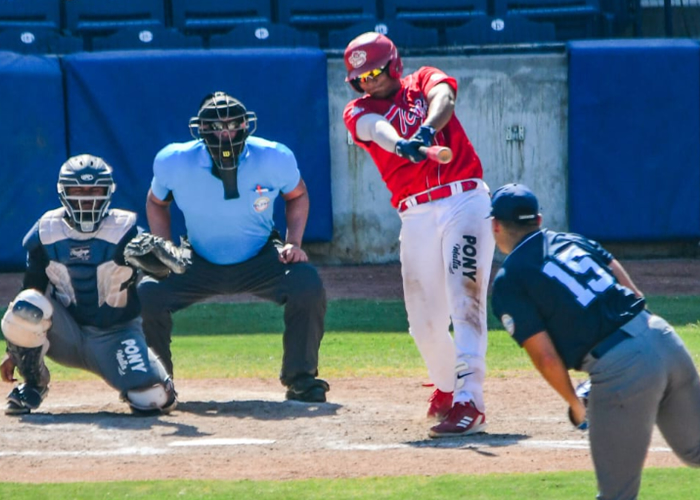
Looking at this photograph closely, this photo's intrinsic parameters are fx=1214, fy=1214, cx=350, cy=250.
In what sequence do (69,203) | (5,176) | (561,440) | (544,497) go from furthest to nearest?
(5,176)
(69,203)
(561,440)
(544,497)

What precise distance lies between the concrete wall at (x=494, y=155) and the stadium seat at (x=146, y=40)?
Result: 1918mm

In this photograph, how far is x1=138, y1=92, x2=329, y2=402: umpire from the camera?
655cm

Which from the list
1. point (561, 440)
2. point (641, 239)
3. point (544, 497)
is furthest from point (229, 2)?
point (544, 497)

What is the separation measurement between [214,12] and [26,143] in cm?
267

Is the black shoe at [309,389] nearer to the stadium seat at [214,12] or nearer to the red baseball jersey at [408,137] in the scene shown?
the red baseball jersey at [408,137]

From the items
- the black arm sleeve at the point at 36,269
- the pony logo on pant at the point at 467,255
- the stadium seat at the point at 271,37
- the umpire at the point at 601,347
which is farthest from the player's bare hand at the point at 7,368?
the stadium seat at the point at 271,37

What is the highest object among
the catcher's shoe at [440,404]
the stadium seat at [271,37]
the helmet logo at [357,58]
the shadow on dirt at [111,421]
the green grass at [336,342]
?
the stadium seat at [271,37]

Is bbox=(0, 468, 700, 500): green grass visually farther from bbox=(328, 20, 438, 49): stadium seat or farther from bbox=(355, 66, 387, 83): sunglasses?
bbox=(328, 20, 438, 49): stadium seat

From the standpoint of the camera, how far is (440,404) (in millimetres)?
5996

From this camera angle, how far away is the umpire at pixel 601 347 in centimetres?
387

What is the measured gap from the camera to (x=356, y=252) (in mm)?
13047

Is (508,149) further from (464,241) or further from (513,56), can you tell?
(464,241)

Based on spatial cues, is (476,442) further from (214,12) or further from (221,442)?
(214,12)

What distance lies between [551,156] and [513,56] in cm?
114
